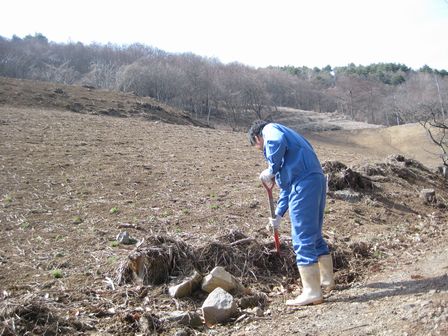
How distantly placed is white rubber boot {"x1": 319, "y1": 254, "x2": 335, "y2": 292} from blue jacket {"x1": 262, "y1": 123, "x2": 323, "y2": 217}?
2.71 feet

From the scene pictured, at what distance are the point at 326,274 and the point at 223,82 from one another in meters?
68.3

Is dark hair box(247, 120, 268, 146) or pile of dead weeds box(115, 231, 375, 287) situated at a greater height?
dark hair box(247, 120, 268, 146)

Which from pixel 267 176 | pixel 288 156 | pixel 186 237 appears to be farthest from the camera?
pixel 186 237

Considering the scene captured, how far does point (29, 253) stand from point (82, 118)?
54.5 feet

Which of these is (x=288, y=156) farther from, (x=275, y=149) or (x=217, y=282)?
(x=217, y=282)

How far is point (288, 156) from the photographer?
430 cm

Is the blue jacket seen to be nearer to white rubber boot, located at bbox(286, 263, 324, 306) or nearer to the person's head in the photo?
the person's head

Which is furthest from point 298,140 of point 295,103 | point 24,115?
point 295,103

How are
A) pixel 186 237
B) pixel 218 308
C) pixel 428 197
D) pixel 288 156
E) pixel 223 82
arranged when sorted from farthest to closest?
pixel 223 82, pixel 428 197, pixel 186 237, pixel 288 156, pixel 218 308

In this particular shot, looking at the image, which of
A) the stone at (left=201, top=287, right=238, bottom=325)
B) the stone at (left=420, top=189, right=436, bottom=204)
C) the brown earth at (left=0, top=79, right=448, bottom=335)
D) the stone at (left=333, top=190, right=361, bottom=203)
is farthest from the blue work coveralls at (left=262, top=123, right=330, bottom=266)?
the stone at (left=420, top=189, right=436, bottom=204)

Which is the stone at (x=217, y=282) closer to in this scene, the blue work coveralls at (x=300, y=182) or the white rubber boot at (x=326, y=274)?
the blue work coveralls at (x=300, y=182)

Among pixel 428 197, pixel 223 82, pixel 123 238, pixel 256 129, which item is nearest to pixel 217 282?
pixel 256 129

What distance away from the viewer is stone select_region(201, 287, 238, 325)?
405cm

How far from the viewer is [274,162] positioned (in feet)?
13.9
